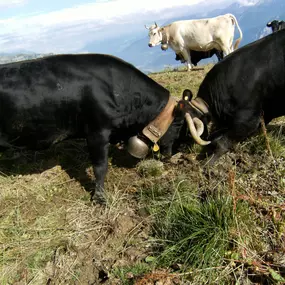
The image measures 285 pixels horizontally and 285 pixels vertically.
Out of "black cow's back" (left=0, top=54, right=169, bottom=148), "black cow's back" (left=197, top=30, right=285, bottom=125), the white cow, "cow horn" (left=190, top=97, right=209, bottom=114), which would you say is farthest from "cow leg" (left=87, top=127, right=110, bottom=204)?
the white cow

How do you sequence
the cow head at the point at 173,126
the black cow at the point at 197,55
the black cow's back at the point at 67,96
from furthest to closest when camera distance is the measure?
the black cow at the point at 197,55 → the cow head at the point at 173,126 → the black cow's back at the point at 67,96

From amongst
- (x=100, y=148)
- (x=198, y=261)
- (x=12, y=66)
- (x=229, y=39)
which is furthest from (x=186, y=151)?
(x=229, y=39)

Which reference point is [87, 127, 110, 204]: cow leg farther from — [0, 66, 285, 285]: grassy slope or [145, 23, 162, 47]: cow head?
[145, 23, 162, 47]: cow head

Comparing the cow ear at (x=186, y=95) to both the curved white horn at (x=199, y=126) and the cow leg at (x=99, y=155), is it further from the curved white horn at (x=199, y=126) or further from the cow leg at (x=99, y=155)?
the cow leg at (x=99, y=155)

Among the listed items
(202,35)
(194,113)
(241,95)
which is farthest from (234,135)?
(202,35)

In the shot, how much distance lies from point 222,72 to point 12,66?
263 centimetres

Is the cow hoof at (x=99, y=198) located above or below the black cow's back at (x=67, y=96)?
below

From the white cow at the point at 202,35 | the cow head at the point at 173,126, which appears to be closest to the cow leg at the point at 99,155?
the cow head at the point at 173,126

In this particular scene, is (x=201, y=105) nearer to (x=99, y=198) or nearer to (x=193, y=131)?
(x=193, y=131)

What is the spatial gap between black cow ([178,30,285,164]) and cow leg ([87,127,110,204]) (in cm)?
103

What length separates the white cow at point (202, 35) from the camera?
39.1ft

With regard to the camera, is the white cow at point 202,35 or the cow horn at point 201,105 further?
the white cow at point 202,35

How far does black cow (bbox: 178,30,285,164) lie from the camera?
420cm

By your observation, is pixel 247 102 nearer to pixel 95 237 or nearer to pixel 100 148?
pixel 100 148
